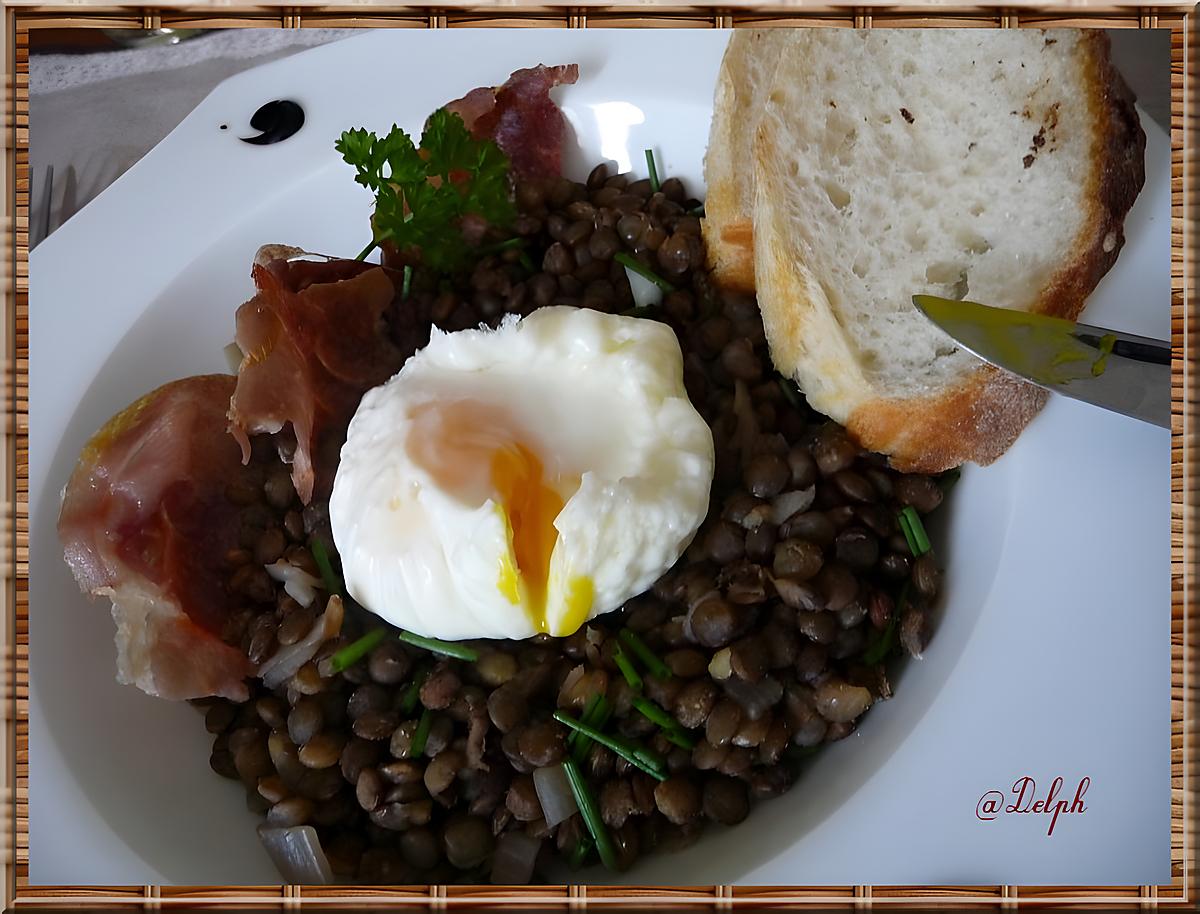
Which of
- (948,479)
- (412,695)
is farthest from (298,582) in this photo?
(948,479)

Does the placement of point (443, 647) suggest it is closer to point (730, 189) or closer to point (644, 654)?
point (644, 654)

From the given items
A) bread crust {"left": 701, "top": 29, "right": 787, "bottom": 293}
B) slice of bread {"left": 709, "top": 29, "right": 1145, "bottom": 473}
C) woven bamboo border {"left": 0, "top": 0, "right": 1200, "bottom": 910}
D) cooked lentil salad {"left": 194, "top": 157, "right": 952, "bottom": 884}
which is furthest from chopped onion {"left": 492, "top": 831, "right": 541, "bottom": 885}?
bread crust {"left": 701, "top": 29, "right": 787, "bottom": 293}

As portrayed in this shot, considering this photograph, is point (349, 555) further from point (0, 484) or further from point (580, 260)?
point (580, 260)

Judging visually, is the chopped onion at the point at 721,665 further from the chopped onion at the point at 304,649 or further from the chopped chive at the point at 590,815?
the chopped onion at the point at 304,649

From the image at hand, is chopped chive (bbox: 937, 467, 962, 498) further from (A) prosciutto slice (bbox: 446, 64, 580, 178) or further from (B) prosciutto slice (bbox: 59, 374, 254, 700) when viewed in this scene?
(B) prosciutto slice (bbox: 59, 374, 254, 700)

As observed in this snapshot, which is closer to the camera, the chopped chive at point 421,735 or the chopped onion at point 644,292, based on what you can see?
the chopped chive at point 421,735

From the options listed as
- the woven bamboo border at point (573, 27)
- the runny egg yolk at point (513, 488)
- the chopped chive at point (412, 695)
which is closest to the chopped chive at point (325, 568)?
the chopped chive at point (412, 695)
